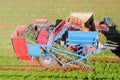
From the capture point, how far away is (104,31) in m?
17.4

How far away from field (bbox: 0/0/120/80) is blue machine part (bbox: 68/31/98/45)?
1225mm

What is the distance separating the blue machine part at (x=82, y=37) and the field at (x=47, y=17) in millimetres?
1225

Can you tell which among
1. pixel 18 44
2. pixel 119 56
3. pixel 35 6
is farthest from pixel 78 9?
pixel 18 44

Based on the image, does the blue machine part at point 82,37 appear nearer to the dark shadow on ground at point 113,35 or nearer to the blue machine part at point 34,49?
the blue machine part at point 34,49

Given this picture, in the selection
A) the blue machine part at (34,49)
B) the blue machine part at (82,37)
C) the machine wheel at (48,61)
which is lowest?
the machine wheel at (48,61)

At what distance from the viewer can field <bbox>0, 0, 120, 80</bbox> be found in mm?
12789

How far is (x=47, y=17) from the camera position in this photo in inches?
789

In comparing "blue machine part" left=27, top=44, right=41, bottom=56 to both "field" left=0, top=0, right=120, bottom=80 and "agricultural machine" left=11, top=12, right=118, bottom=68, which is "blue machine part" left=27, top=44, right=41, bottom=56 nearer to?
"agricultural machine" left=11, top=12, right=118, bottom=68

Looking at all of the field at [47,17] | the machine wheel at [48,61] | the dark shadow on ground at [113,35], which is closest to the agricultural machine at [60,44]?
the machine wheel at [48,61]

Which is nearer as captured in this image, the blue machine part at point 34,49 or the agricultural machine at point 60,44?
the blue machine part at point 34,49

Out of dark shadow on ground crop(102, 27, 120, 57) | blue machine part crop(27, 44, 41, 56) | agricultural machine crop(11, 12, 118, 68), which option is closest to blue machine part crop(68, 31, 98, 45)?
agricultural machine crop(11, 12, 118, 68)

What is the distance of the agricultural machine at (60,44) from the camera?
43.4 feet

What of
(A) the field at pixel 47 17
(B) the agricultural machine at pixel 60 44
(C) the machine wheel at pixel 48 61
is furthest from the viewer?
(C) the machine wheel at pixel 48 61

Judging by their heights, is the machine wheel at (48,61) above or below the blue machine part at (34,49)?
below
